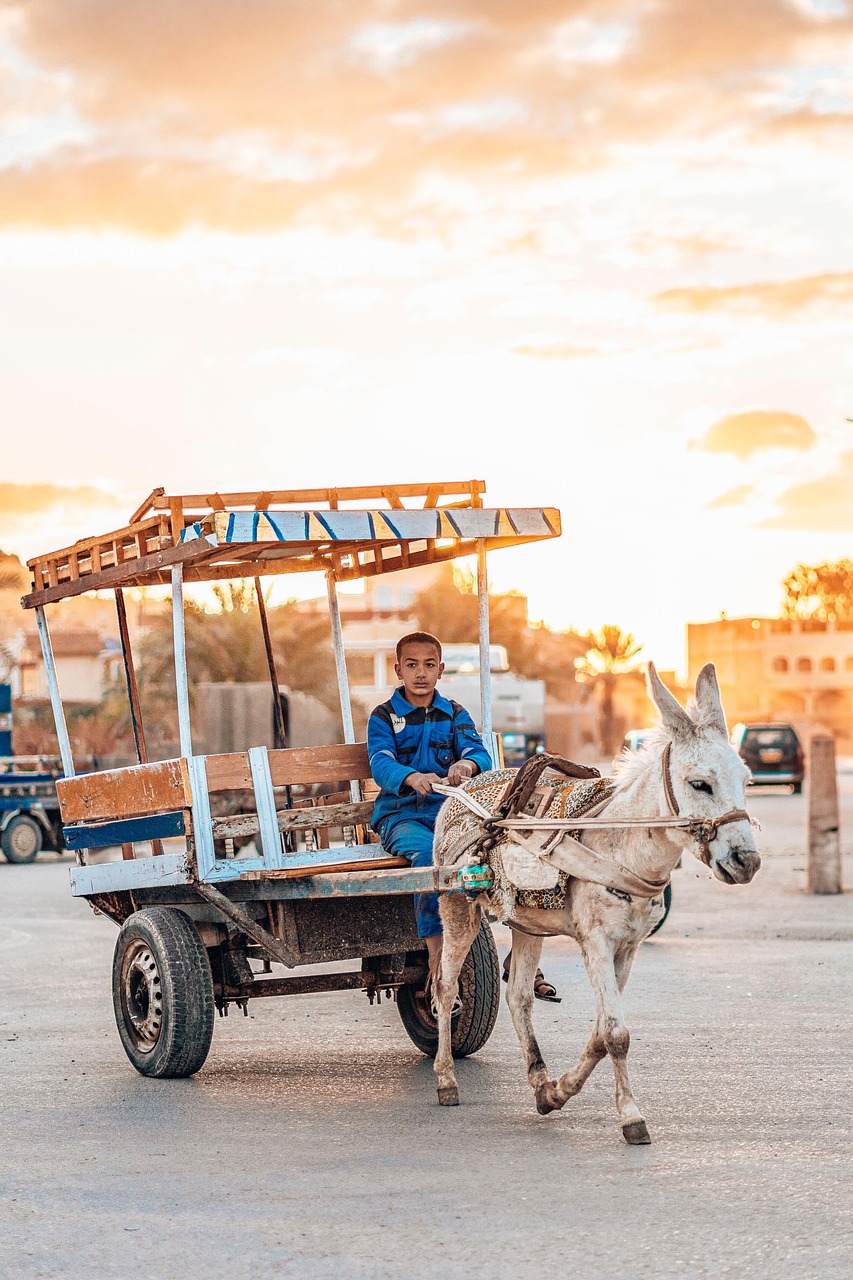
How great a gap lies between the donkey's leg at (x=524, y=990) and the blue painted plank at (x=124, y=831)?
1.82m

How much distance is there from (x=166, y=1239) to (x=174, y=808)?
3.29 meters

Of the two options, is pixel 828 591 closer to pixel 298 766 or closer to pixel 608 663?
pixel 608 663

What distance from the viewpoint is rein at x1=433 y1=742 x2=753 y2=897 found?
6746mm

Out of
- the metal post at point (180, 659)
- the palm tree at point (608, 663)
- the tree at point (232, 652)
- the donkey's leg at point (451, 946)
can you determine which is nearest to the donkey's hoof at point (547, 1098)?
the donkey's leg at point (451, 946)

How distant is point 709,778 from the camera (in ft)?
22.3

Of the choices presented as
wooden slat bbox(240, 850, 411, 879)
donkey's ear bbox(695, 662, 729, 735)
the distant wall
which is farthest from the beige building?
donkey's ear bbox(695, 662, 729, 735)

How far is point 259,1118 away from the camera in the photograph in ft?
25.0

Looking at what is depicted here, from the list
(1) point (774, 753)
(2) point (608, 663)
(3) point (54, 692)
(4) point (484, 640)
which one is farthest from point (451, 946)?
(2) point (608, 663)

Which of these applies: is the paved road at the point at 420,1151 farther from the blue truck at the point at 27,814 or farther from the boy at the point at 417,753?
the blue truck at the point at 27,814

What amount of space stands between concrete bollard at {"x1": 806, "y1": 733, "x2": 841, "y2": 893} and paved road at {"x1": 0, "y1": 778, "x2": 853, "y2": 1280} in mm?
6539

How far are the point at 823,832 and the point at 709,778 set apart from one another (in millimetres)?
12133

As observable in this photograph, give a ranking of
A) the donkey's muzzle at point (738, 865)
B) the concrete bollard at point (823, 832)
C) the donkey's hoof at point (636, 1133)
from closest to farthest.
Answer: the donkey's muzzle at point (738, 865) < the donkey's hoof at point (636, 1133) < the concrete bollard at point (823, 832)

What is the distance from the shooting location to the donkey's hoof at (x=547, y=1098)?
735 centimetres

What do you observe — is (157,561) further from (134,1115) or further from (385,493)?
(134,1115)
